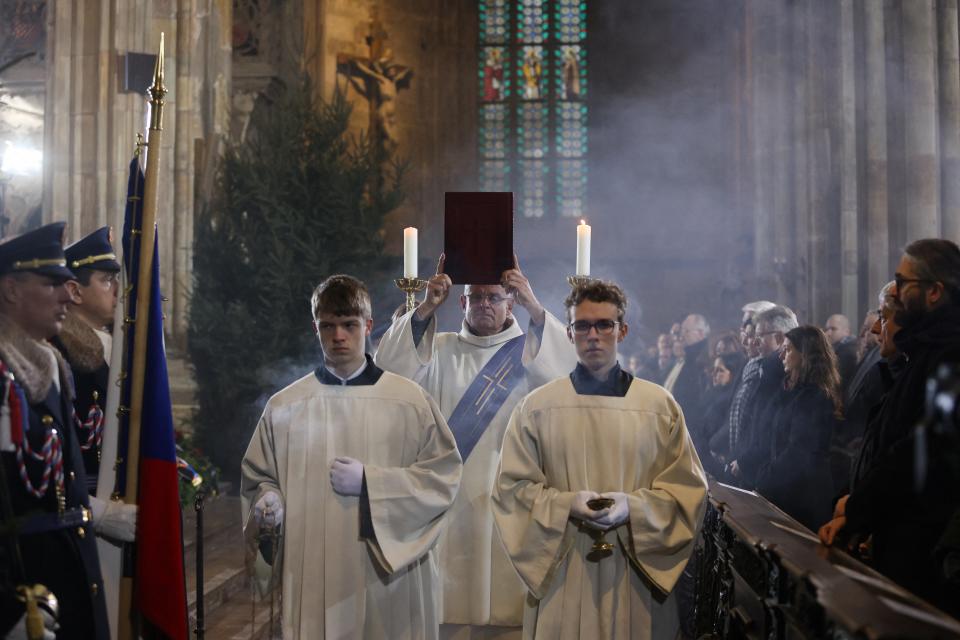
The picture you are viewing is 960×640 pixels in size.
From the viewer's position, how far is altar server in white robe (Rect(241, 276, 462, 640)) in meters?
3.83

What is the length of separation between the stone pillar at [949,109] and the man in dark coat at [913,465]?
5895 millimetres

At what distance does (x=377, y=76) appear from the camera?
17.0 metres

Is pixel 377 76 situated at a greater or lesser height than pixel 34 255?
greater

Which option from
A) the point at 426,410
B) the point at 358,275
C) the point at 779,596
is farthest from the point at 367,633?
the point at 358,275

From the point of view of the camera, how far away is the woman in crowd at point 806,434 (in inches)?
195

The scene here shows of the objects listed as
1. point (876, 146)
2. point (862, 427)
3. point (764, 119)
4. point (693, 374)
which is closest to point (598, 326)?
point (862, 427)

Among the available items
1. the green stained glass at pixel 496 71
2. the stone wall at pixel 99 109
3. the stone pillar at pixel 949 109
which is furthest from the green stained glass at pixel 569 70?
the stone pillar at pixel 949 109

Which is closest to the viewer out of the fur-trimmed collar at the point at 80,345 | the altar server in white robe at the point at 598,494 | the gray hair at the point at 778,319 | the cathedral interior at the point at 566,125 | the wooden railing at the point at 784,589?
the wooden railing at the point at 784,589

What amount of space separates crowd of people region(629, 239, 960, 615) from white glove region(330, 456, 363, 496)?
1.55m

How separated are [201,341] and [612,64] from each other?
38.4 ft

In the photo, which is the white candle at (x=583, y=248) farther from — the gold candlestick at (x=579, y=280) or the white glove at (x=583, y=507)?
the white glove at (x=583, y=507)

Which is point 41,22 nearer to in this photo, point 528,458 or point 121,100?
point 121,100

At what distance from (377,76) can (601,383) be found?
45.4ft

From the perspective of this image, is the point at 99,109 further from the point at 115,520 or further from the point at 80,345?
the point at 115,520
